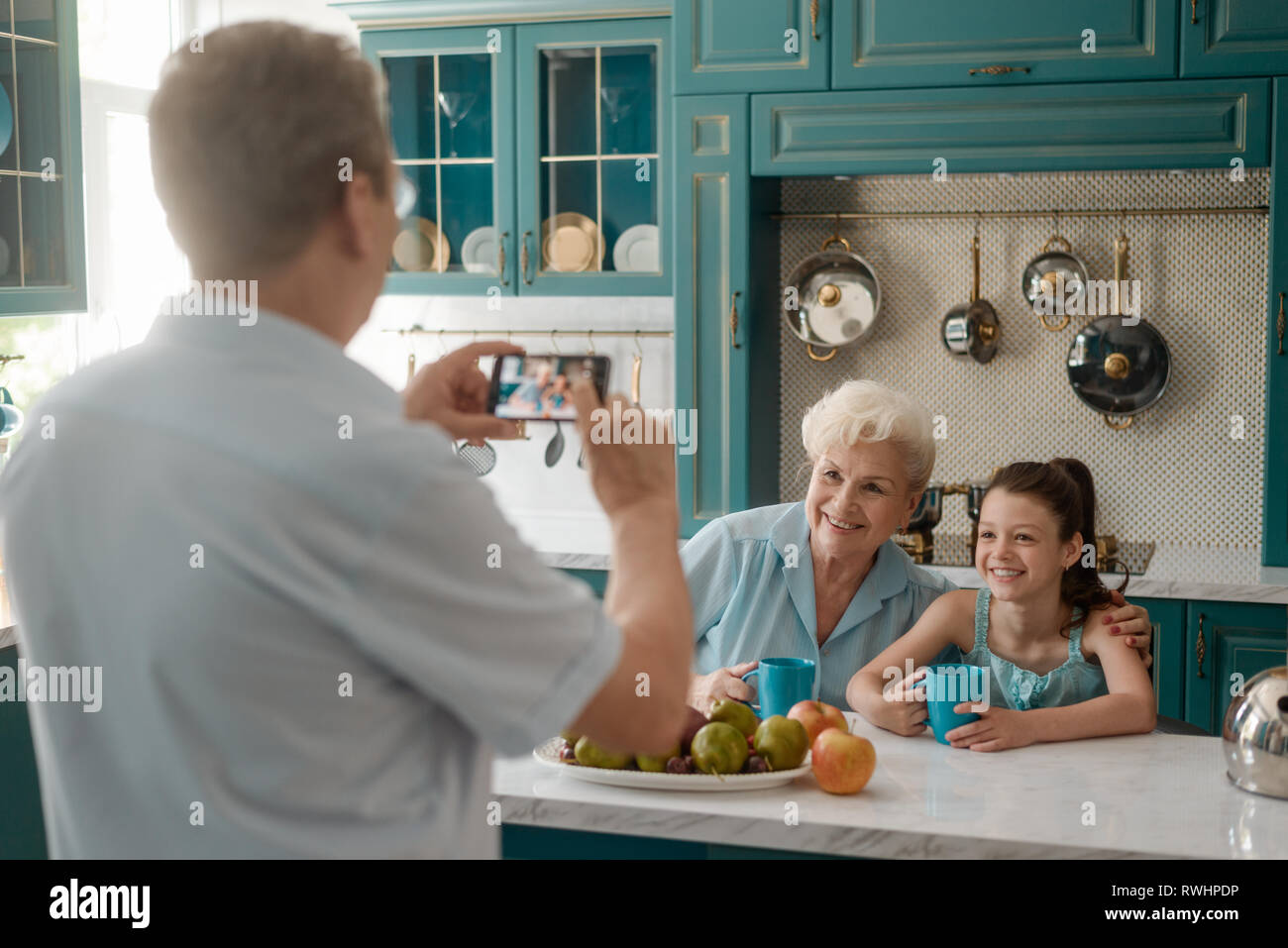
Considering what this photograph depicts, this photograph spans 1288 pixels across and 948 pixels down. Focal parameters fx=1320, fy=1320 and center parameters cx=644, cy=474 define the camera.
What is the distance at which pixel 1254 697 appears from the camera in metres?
1.56

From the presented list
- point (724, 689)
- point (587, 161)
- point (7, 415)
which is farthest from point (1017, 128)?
point (7, 415)

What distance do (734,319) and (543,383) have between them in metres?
0.76

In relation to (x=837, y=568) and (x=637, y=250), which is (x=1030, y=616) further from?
(x=637, y=250)

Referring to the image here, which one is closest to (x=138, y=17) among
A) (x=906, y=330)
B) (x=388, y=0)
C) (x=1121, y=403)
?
(x=388, y=0)

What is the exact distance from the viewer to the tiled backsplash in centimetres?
346

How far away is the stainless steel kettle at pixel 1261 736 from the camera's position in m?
1.53

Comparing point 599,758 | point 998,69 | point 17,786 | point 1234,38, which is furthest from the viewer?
point 998,69

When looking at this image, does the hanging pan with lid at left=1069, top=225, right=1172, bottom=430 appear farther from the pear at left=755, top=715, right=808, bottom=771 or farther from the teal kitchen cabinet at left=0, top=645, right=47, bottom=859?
the teal kitchen cabinet at left=0, top=645, right=47, bottom=859

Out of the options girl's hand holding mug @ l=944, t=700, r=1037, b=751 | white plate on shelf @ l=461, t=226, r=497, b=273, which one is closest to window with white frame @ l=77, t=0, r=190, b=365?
white plate on shelf @ l=461, t=226, r=497, b=273

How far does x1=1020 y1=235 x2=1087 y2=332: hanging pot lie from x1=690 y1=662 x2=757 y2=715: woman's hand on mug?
1.93m

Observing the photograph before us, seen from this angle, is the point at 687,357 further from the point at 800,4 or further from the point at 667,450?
the point at 667,450

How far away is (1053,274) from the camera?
11.6 feet

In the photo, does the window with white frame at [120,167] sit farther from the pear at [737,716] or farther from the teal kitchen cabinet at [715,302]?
the pear at [737,716]

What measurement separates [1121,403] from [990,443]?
14.3 inches
